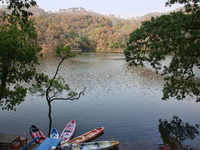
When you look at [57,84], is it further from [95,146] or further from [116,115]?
[116,115]

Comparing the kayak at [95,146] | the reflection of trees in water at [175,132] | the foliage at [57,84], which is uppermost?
the foliage at [57,84]

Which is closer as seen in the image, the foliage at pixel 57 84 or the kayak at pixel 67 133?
the foliage at pixel 57 84

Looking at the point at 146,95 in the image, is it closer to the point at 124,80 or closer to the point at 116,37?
the point at 124,80

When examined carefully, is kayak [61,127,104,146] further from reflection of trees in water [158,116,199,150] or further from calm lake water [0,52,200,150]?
reflection of trees in water [158,116,199,150]

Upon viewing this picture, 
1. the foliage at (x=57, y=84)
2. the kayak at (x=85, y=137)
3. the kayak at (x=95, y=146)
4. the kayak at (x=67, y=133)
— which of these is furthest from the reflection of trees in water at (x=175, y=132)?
the foliage at (x=57, y=84)

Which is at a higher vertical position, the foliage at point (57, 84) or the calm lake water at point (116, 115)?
the foliage at point (57, 84)

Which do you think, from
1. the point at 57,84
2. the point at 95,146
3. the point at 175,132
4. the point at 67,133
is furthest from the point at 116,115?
the point at 57,84

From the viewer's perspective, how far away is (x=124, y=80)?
33.2m

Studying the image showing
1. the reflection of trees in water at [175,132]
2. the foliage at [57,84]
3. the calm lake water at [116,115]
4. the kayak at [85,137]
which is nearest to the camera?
the foliage at [57,84]

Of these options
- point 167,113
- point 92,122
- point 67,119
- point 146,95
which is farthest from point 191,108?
point 67,119

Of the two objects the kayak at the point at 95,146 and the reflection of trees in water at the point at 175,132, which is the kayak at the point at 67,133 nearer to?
the kayak at the point at 95,146

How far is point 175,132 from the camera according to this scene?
591 inches

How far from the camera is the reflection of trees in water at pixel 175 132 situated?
515 inches

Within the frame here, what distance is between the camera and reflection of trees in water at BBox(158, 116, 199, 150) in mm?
13070
